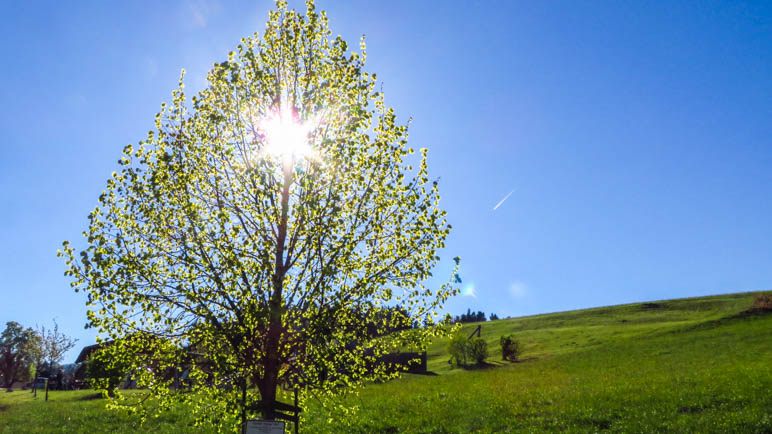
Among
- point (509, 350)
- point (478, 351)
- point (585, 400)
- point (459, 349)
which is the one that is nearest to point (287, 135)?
point (585, 400)

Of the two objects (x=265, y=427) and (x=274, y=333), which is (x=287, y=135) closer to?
(x=274, y=333)

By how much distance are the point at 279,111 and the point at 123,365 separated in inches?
336

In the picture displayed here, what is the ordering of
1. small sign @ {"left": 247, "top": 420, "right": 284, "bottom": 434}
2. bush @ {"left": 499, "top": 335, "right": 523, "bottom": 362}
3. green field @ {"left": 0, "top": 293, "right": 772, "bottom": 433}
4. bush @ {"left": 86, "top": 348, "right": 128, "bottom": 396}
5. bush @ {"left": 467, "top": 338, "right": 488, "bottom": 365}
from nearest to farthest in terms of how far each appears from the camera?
small sign @ {"left": 247, "top": 420, "right": 284, "bottom": 434}, bush @ {"left": 86, "top": 348, "right": 128, "bottom": 396}, green field @ {"left": 0, "top": 293, "right": 772, "bottom": 433}, bush @ {"left": 467, "top": 338, "right": 488, "bottom": 365}, bush @ {"left": 499, "top": 335, "right": 523, "bottom": 362}

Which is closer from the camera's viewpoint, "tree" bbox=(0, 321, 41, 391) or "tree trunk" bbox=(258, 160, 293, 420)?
"tree trunk" bbox=(258, 160, 293, 420)

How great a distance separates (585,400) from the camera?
2519cm

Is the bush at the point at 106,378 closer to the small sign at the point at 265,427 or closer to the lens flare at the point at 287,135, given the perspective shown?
the small sign at the point at 265,427

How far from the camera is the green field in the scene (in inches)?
816

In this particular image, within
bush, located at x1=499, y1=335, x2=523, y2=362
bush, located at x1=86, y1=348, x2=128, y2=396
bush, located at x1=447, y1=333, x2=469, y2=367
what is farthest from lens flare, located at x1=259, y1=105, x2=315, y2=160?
bush, located at x1=499, y1=335, x2=523, y2=362

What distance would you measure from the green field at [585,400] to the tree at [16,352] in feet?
175

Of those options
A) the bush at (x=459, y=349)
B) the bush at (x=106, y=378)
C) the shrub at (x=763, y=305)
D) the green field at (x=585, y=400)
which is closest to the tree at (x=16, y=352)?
the green field at (x=585, y=400)

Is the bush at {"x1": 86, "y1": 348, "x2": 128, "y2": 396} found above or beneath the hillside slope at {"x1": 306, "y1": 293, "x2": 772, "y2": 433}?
above

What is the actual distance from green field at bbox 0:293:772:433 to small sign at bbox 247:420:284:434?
10797mm

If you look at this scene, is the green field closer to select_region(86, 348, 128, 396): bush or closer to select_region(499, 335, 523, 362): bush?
select_region(86, 348, 128, 396): bush

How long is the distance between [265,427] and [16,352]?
5281 inches
